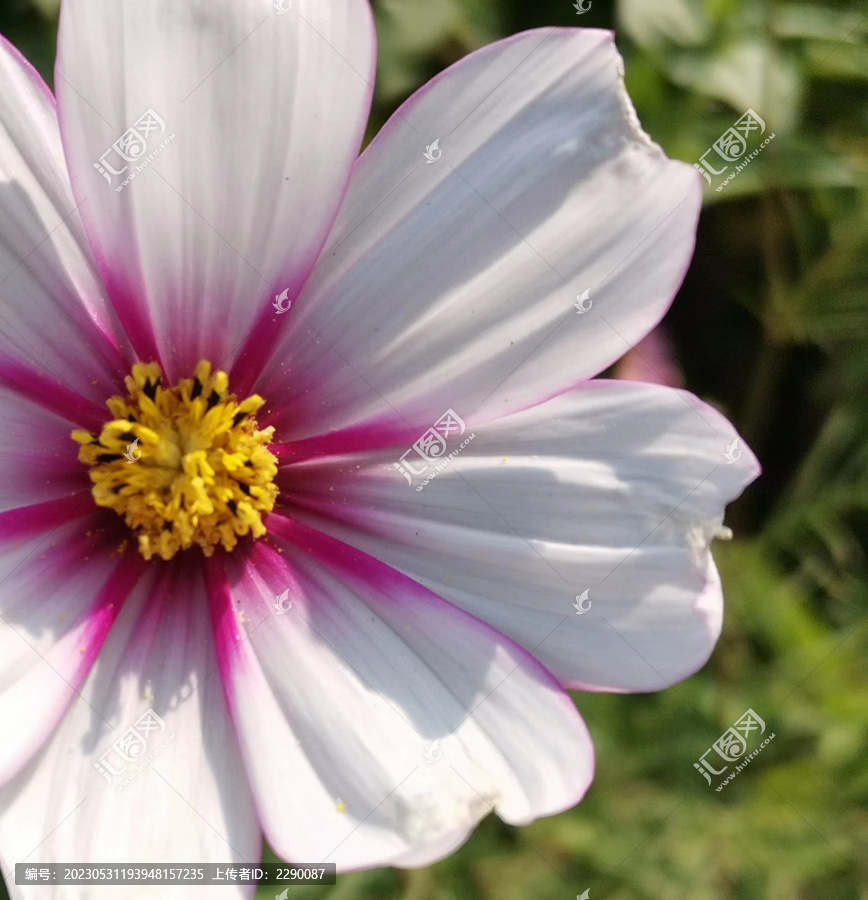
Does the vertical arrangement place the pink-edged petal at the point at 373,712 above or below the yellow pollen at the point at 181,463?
below

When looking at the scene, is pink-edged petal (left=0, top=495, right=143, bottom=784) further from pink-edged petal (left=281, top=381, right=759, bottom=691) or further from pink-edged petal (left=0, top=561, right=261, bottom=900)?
pink-edged petal (left=281, top=381, right=759, bottom=691)

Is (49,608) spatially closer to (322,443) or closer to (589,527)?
(322,443)

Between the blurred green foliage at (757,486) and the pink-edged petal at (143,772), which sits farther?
the blurred green foliage at (757,486)

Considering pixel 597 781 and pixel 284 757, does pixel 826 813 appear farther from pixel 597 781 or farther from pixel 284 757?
pixel 284 757

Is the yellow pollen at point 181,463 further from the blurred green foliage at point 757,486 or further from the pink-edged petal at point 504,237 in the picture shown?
the blurred green foliage at point 757,486

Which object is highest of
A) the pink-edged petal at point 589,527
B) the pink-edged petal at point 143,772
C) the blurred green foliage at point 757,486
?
the pink-edged petal at point 143,772

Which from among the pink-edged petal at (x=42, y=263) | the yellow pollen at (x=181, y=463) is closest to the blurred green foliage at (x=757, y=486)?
the pink-edged petal at (x=42, y=263)

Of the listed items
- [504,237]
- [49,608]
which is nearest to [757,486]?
[504,237]

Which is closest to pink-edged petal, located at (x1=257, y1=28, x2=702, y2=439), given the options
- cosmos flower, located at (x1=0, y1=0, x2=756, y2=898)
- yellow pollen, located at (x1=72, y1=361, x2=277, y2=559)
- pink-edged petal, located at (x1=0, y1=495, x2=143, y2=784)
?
cosmos flower, located at (x1=0, y1=0, x2=756, y2=898)
